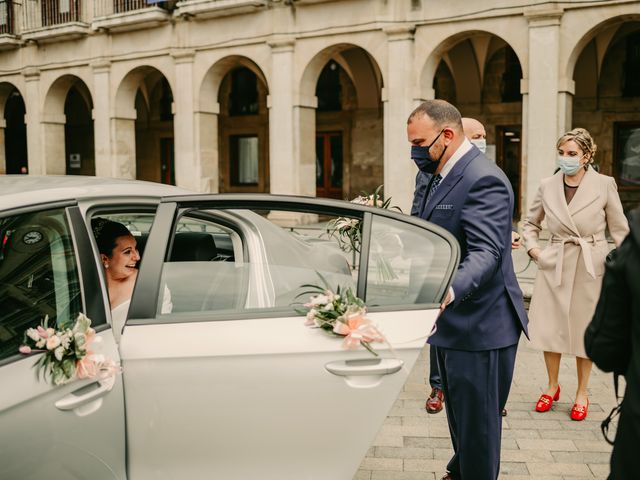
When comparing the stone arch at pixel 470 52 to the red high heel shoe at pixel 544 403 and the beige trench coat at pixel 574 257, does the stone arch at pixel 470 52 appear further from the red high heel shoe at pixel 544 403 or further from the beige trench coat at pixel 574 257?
the red high heel shoe at pixel 544 403

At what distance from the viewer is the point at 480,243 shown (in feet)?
10.5

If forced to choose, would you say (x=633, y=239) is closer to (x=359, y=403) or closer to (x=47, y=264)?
(x=359, y=403)

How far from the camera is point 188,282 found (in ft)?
9.57

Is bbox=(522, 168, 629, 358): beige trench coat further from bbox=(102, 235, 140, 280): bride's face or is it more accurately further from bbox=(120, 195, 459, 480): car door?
bbox=(102, 235, 140, 280): bride's face

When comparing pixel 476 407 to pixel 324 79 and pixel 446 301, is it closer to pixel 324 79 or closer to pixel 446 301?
pixel 446 301

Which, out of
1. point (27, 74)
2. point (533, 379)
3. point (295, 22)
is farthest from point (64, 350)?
point (27, 74)

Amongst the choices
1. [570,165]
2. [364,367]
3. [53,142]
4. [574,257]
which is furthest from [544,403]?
[53,142]

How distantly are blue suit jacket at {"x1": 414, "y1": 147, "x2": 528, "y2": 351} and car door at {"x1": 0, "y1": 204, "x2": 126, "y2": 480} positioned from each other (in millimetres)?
1534

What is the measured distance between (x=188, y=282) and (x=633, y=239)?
167 centimetres

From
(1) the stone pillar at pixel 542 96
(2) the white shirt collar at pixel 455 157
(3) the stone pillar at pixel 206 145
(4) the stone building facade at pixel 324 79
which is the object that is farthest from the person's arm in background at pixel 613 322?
(3) the stone pillar at pixel 206 145

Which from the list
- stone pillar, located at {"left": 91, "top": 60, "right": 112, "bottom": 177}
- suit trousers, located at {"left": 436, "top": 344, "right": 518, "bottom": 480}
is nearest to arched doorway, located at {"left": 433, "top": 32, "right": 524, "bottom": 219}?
stone pillar, located at {"left": 91, "top": 60, "right": 112, "bottom": 177}

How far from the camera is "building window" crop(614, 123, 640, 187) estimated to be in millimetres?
21688

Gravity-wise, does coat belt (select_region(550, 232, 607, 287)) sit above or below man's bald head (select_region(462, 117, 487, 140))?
below

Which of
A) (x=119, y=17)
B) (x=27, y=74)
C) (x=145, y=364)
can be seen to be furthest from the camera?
(x=27, y=74)
